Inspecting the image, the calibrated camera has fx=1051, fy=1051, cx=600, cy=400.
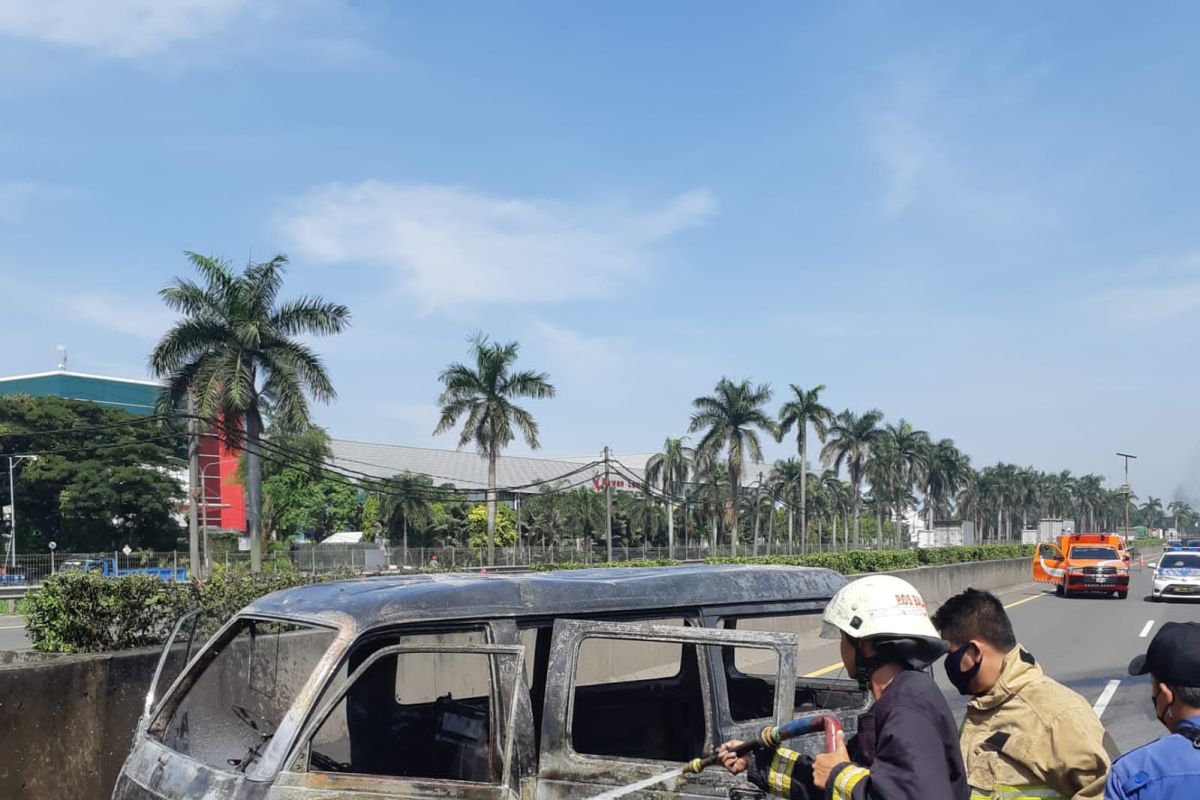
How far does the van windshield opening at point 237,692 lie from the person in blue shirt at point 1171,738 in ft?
9.32

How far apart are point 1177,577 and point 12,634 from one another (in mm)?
Result: 28665

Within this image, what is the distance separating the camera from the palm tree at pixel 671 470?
296ft

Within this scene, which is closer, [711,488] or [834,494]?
[711,488]

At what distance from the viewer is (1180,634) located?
102 inches

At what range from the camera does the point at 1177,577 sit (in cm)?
2733

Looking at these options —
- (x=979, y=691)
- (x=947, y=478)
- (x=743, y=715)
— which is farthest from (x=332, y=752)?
(x=947, y=478)

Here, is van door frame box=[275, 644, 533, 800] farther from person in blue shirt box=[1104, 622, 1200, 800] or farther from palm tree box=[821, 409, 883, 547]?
palm tree box=[821, 409, 883, 547]

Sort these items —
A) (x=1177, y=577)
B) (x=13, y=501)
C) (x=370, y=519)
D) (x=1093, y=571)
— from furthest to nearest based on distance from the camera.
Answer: (x=370, y=519)
(x=13, y=501)
(x=1093, y=571)
(x=1177, y=577)

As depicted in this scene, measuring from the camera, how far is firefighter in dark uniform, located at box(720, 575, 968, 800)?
2.58 metres

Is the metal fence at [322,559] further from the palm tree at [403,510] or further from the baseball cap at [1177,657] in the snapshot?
the baseball cap at [1177,657]

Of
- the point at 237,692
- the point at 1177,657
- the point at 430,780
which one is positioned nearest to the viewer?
the point at 1177,657

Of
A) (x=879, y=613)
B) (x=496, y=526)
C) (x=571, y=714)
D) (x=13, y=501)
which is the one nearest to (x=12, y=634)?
(x=571, y=714)

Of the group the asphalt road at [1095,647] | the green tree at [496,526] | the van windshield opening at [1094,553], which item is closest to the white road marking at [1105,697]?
the asphalt road at [1095,647]

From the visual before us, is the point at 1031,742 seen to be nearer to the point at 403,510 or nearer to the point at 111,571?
the point at 111,571
